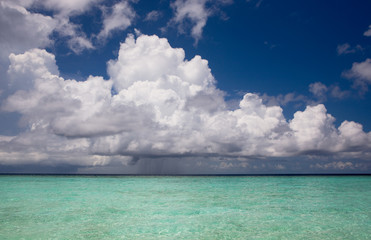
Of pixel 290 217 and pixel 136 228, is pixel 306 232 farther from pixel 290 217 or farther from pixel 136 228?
pixel 136 228

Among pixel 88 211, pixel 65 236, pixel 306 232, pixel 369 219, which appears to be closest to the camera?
pixel 65 236

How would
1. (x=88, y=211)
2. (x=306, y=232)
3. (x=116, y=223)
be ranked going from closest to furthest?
1. (x=306, y=232)
2. (x=116, y=223)
3. (x=88, y=211)

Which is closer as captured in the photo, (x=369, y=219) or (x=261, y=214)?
(x=369, y=219)

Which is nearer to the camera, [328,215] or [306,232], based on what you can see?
[306,232]

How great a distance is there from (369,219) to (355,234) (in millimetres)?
3621

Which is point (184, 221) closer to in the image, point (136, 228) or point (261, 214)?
point (136, 228)

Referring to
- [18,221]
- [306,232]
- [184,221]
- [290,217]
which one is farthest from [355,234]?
[18,221]

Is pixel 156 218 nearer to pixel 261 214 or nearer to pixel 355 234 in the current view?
pixel 261 214

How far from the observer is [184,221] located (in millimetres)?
11859

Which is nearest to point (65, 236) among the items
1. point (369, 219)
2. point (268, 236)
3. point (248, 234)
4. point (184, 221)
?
point (184, 221)

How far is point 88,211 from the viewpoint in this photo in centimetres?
1446

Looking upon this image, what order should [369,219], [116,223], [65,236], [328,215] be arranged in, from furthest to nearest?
[328,215] → [369,219] → [116,223] → [65,236]

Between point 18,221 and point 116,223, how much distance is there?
4.66 metres

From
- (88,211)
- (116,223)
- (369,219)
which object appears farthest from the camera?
(88,211)
